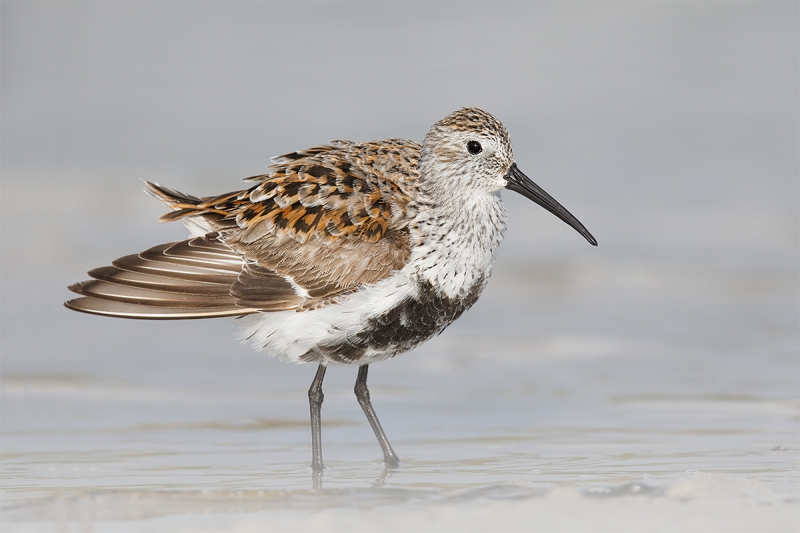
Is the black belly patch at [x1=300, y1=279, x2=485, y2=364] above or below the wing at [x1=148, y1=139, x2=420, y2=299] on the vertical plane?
below

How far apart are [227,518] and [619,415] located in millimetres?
3276

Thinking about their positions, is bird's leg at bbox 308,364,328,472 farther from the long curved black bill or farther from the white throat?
the long curved black bill

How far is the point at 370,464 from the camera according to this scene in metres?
6.74

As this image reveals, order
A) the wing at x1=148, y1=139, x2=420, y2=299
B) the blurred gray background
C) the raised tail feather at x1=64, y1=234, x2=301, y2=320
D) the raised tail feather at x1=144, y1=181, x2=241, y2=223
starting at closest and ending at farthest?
the raised tail feather at x1=64, y1=234, x2=301, y2=320
the wing at x1=148, y1=139, x2=420, y2=299
the raised tail feather at x1=144, y1=181, x2=241, y2=223
the blurred gray background

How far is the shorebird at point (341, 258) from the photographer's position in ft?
21.4

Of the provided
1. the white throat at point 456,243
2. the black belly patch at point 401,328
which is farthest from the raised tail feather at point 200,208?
the white throat at point 456,243

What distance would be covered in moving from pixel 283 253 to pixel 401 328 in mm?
820

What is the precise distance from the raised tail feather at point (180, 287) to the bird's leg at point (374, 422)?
96 centimetres

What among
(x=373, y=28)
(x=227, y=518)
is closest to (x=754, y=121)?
(x=373, y=28)

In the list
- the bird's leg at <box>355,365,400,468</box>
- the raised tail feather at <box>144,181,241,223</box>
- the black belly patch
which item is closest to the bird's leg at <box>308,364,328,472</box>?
the bird's leg at <box>355,365,400,468</box>

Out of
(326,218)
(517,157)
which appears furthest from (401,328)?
(517,157)

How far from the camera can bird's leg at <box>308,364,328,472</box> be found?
6645 millimetres

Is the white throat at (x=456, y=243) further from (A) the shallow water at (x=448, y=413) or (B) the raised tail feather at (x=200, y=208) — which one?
(B) the raised tail feather at (x=200, y=208)

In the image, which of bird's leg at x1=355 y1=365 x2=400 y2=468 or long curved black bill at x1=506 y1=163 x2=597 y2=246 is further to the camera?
long curved black bill at x1=506 y1=163 x2=597 y2=246
